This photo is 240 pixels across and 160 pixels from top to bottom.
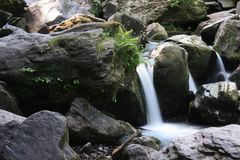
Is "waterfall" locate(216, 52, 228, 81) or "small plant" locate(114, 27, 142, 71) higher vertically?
"small plant" locate(114, 27, 142, 71)

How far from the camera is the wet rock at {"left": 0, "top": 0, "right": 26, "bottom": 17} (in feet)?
36.1

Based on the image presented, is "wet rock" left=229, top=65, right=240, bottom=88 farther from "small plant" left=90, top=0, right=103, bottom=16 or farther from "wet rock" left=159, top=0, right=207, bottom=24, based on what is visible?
"small plant" left=90, top=0, right=103, bottom=16

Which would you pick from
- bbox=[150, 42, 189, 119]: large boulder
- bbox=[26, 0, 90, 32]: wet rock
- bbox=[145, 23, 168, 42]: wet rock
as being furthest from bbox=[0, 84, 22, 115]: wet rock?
bbox=[145, 23, 168, 42]: wet rock

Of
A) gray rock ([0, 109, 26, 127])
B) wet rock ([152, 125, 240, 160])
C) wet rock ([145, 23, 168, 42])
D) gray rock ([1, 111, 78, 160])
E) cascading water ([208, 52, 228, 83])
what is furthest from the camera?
wet rock ([145, 23, 168, 42])

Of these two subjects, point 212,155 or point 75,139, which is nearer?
point 212,155

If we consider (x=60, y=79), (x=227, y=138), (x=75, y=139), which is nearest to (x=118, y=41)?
(x=60, y=79)

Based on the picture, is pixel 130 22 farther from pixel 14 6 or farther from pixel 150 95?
pixel 14 6

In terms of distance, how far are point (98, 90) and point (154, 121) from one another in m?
2.05

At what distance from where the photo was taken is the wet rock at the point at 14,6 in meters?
11.0

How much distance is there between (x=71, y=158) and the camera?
5195mm

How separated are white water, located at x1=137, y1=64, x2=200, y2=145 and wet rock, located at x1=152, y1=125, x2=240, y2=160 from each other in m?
3.53

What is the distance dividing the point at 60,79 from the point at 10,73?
→ 79 cm

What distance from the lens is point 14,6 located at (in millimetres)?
11227

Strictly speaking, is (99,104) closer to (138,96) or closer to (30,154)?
(138,96)
